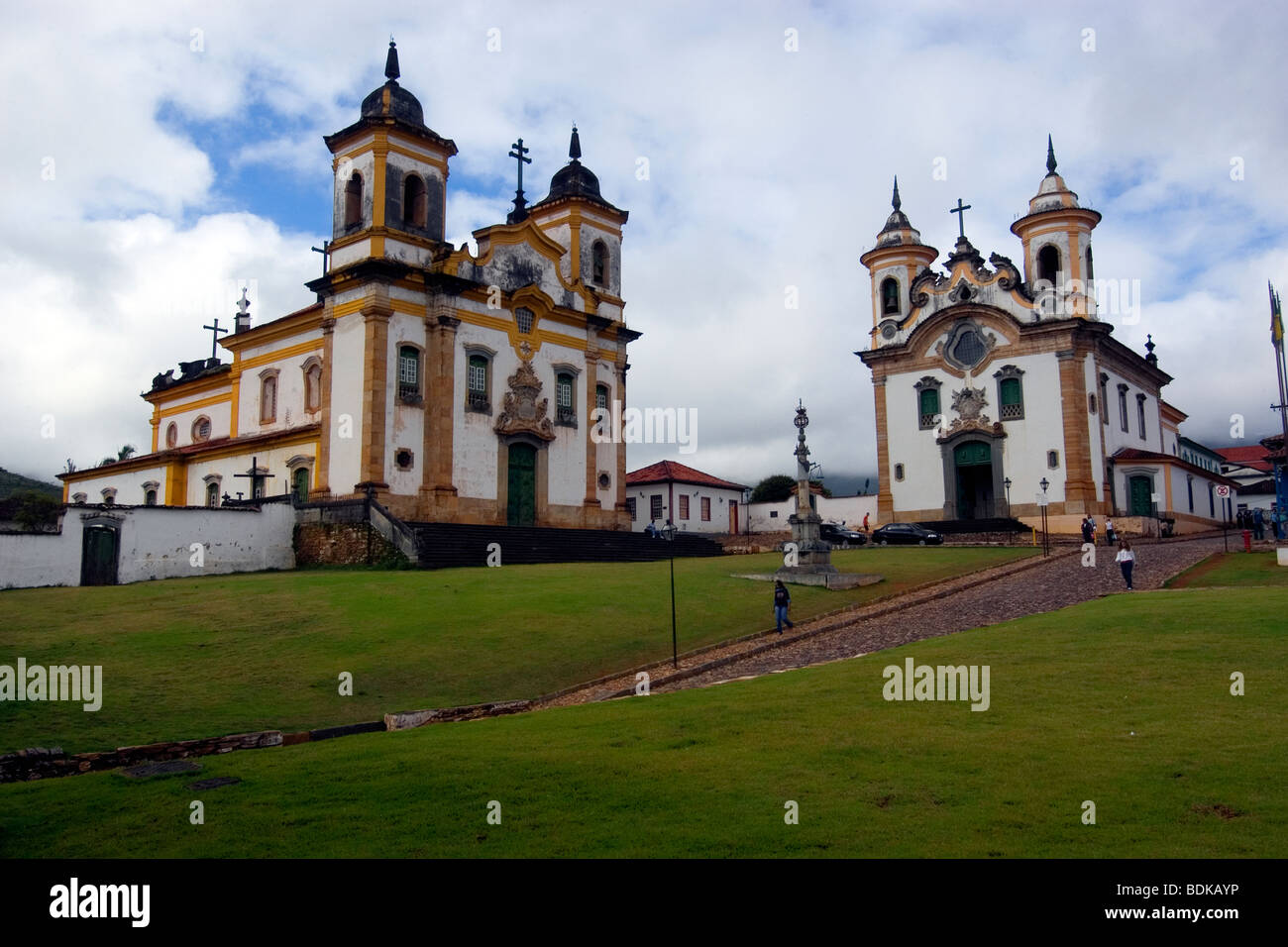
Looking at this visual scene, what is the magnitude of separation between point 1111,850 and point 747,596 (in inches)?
651

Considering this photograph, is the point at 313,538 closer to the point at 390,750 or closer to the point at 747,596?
the point at 747,596

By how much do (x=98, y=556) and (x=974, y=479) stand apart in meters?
34.8

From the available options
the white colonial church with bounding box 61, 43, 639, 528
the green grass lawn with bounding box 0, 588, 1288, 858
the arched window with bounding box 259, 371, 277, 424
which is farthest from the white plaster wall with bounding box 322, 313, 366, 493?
the green grass lawn with bounding box 0, 588, 1288, 858

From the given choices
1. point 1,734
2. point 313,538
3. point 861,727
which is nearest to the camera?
point 861,727

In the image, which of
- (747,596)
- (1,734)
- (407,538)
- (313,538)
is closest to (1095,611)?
(747,596)

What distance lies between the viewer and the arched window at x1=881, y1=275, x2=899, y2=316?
49594mm

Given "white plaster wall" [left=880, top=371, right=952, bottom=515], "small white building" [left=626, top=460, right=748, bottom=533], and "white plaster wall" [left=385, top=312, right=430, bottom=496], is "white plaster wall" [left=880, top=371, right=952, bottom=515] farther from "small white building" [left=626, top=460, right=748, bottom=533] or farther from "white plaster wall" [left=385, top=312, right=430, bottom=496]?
"white plaster wall" [left=385, top=312, right=430, bottom=496]

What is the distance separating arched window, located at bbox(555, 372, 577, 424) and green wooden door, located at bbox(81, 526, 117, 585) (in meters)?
15.9

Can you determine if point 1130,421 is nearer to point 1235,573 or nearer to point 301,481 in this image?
point 1235,573

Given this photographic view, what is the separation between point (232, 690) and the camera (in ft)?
45.4

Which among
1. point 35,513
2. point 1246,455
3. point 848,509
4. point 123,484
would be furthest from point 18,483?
point 1246,455

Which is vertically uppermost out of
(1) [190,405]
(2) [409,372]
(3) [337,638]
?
(1) [190,405]

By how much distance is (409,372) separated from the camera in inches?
1319
